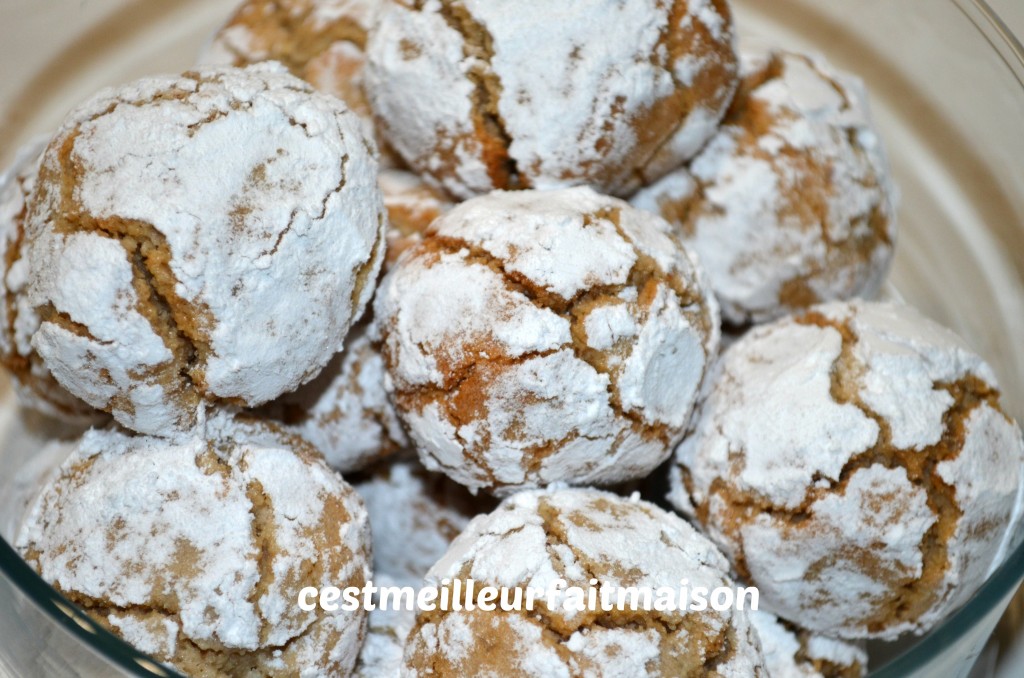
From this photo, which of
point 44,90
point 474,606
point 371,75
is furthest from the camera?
point 44,90

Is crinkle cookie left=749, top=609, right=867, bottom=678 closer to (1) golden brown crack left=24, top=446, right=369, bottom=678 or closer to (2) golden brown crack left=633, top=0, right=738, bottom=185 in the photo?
(1) golden brown crack left=24, top=446, right=369, bottom=678

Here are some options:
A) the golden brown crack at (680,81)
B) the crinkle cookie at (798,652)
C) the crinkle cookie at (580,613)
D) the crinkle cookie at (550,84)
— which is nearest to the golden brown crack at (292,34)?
the crinkle cookie at (550,84)

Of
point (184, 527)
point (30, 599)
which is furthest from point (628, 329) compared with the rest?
point (30, 599)

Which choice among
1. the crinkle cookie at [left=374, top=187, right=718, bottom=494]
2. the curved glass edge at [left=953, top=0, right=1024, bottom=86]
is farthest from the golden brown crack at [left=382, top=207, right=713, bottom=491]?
the curved glass edge at [left=953, top=0, right=1024, bottom=86]

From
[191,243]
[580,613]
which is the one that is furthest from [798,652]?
[191,243]

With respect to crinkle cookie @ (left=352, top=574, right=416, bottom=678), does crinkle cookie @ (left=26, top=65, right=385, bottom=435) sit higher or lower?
higher

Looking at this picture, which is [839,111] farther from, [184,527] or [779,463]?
[184,527]
